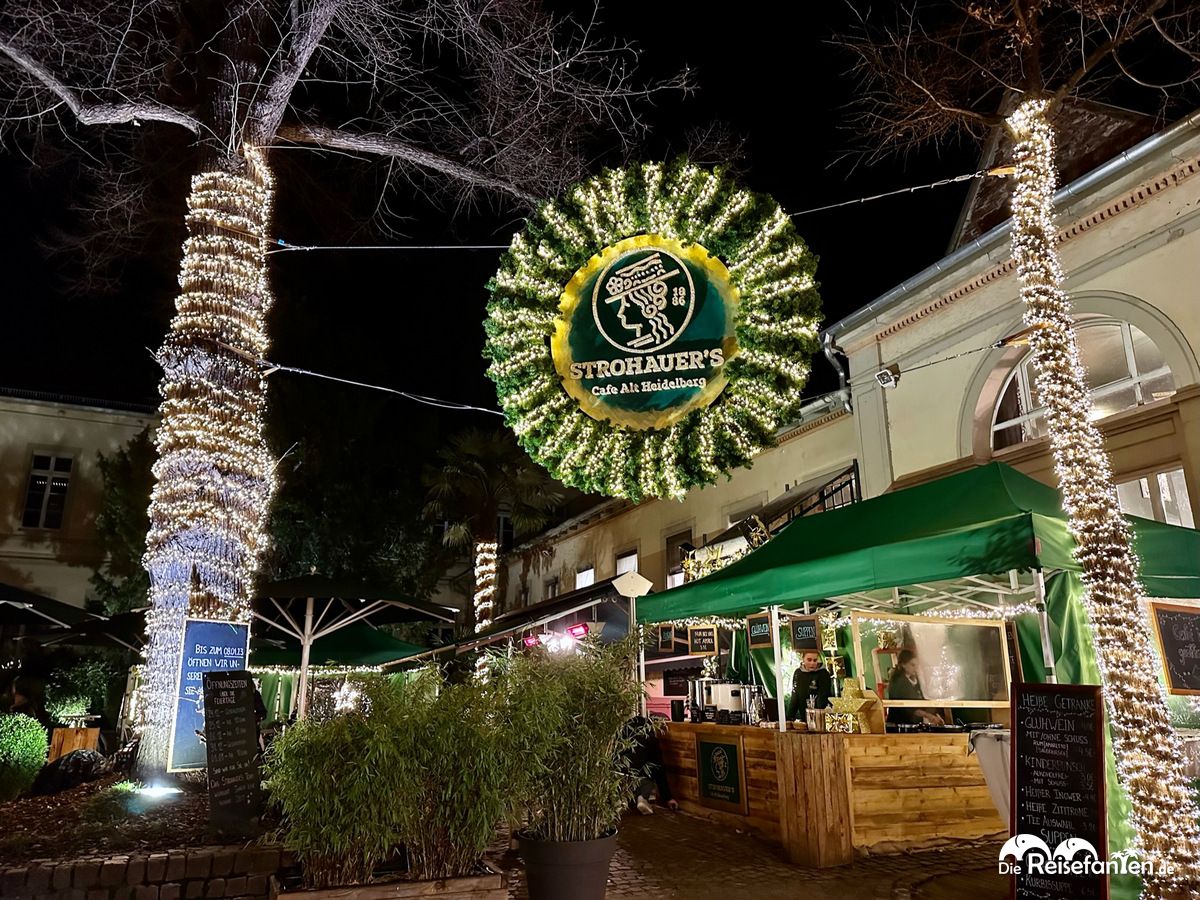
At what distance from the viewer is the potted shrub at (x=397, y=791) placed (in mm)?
4168

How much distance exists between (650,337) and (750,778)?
472 cm

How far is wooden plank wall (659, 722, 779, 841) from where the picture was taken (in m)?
8.00

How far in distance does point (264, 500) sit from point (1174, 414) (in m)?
10.2

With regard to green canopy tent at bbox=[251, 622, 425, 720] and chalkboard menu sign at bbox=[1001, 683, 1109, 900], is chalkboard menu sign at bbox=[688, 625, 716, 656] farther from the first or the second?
green canopy tent at bbox=[251, 622, 425, 720]

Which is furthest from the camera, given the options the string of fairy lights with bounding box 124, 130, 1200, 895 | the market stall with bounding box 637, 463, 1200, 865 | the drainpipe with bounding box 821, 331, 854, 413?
the drainpipe with bounding box 821, 331, 854, 413

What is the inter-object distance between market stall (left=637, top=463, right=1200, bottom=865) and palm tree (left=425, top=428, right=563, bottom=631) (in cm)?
1290

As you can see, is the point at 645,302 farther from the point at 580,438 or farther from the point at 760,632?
the point at 760,632

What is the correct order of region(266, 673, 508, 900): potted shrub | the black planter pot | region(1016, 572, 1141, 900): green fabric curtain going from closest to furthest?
region(266, 673, 508, 900): potted shrub
the black planter pot
region(1016, 572, 1141, 900): green fabric curtain

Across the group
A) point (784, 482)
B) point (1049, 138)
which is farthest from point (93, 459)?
point (1049, 138)

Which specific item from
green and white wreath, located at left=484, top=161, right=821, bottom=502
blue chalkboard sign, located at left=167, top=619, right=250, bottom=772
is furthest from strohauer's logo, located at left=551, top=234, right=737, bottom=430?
blue chalkboard sign, located at left=167, top=619, right=250, bottom=772

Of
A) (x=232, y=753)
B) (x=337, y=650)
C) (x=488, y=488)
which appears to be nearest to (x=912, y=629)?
(x=232, y=753)

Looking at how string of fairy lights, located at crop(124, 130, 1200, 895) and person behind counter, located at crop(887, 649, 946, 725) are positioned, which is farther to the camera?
person behind counter, located at crop(887, 649, 946, 725)

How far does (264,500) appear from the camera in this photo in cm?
897

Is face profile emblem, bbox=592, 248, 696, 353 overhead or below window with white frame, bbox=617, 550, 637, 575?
overhead
